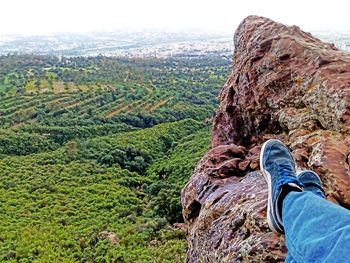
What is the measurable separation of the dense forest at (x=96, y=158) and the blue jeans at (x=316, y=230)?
39.7ft

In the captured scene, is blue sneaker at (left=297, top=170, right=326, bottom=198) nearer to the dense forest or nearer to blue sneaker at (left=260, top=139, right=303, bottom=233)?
blue sneaker at (left=260, top=139, right=303, bottom=233)

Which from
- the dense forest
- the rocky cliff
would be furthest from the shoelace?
the dense forest

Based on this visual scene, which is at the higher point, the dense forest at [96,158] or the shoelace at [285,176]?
the shoelace at [285,176]

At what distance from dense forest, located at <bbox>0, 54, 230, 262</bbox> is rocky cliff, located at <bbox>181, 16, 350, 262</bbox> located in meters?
8.92

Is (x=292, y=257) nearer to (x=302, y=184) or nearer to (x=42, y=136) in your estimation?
(x=302, y=184)

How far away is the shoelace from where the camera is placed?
315 cm

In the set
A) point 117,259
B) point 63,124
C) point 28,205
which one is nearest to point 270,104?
point 117,259

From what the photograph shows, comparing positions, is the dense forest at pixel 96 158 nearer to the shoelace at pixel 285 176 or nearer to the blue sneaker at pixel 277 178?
the blue sneaker at pixel 277 178

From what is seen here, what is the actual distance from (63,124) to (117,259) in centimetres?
3324

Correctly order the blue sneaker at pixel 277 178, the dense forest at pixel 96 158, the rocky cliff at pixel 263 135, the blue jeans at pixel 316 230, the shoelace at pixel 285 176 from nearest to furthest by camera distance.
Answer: the blue jeans at pixel 316 230 → the blue sneaker at pixel 277 178 → the shoelace at pixel 285 176 → the rocky cliff at pixel 263 135 → the dense forest at pixel 96 158

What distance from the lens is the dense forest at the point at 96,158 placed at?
66.3ft

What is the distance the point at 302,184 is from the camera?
322 centimetres

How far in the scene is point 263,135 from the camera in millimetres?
5898

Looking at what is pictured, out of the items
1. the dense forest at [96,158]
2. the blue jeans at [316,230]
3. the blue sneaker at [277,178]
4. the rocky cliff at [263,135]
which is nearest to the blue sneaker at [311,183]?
the blue sneaker at [277,178]
